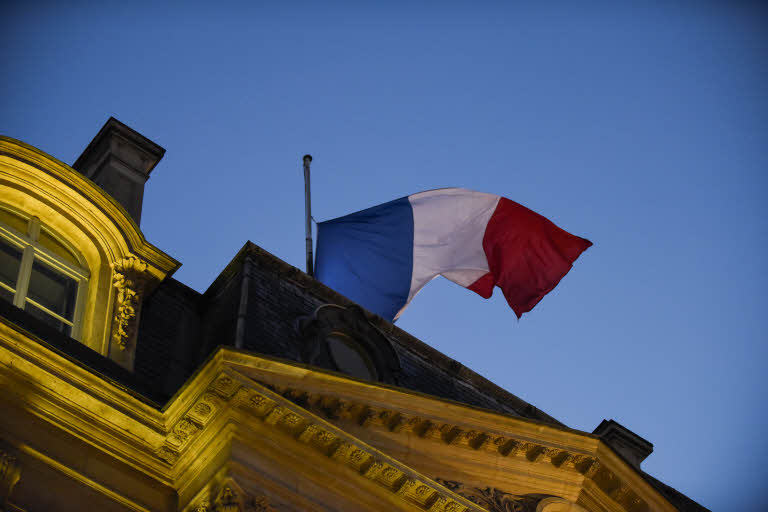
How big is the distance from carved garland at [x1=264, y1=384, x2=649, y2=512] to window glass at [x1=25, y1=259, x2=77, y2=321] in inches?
123

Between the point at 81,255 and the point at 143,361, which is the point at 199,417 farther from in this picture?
the point at 81,255

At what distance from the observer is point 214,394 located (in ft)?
49.3

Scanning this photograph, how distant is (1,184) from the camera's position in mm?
17188

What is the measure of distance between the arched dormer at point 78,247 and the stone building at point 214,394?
22mm

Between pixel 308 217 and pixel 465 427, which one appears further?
pixel 308 217

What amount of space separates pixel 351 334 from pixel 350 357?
1.25 ft

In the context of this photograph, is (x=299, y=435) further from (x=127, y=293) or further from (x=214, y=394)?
(x=127, y=293)

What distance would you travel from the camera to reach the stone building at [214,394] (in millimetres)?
14516

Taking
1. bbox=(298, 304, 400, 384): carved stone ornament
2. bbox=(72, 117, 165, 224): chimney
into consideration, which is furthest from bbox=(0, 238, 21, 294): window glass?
bbox=(298, 304, 400, 384): carved stone ornament

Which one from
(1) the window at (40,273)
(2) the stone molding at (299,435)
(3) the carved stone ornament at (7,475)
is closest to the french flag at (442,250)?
(1) the window at (40,273)

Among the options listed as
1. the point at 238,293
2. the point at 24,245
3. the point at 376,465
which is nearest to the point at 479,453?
the point at 376,465

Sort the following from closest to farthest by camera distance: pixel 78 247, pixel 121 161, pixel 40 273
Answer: pixel 40 273, pixel 78 247, pixel 121 161

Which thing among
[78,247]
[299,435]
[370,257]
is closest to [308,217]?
[370,257]

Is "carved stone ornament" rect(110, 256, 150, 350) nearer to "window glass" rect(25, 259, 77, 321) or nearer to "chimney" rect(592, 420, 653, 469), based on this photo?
"window glass" rect(25, 259, 77, 321)
